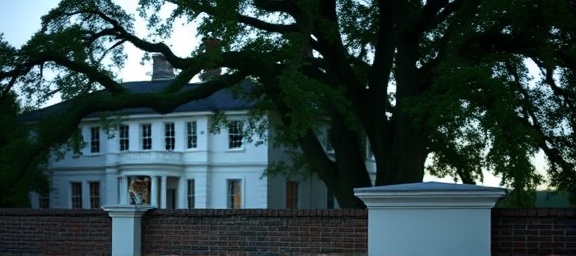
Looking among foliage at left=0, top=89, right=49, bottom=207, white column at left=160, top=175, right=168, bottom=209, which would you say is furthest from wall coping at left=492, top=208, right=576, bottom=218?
white column at left=160, top=175, right=168, bottom=209

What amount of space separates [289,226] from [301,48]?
8.42 meters

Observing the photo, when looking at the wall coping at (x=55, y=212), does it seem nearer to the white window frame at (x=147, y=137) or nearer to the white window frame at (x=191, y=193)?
the white window frame at (x=191, y=193)

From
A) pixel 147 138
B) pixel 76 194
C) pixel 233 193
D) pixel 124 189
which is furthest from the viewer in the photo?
pixel 76 194

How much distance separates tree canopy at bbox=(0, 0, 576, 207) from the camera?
20656 mm

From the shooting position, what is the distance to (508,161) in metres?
19.8

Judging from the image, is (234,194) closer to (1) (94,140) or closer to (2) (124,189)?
(2) (124,189)

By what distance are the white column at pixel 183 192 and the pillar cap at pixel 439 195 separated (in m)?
41.6

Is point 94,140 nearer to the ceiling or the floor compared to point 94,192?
nearer to the ceiling

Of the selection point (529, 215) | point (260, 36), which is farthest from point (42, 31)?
point (529, 215)

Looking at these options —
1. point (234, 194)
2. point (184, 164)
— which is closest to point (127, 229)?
point (234, 194)

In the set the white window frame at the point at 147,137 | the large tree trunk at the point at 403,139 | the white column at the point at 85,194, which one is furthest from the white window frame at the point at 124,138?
the large tree trunk at the point at 403,139

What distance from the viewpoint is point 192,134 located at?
53.9 meters

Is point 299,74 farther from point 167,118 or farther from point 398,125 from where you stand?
point 167,118

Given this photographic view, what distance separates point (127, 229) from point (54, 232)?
1.89 m
